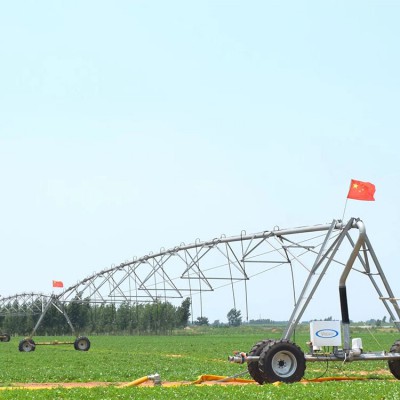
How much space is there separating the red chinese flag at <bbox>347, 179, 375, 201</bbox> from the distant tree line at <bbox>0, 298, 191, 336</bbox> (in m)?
46.8

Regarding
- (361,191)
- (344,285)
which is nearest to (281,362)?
(344,285)

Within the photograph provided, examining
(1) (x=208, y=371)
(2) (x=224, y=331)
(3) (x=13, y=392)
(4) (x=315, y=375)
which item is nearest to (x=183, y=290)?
(1) (x=208, y=371)

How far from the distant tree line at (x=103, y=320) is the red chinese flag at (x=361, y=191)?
154 ft

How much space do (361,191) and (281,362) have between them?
553cm

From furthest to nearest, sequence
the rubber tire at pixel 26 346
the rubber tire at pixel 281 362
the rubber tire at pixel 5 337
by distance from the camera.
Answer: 1. the rubber tire at pixel 5 337
2. the rubber tire at pixel 26 346
3. the rubber tire at pixel 281 362

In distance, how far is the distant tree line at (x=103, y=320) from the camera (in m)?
74.3

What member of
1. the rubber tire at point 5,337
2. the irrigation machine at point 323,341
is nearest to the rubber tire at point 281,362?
the irrigation machine at point 323,341

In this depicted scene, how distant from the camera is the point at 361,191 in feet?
69.5

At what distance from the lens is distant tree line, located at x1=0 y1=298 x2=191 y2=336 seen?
74.3 m

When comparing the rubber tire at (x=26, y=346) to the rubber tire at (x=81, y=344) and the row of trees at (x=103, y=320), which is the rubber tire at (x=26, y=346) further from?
the row of trees at (x=103, y=320)

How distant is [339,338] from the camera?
20.4m

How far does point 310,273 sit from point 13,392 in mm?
8749

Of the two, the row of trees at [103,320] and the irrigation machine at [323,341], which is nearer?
the irrigation machine at [323,341]

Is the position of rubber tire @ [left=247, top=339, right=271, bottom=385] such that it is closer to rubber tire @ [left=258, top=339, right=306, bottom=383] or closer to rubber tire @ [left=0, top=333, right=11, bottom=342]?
rubber tire @ [left=258, top=339, right=306, bottom=383]
